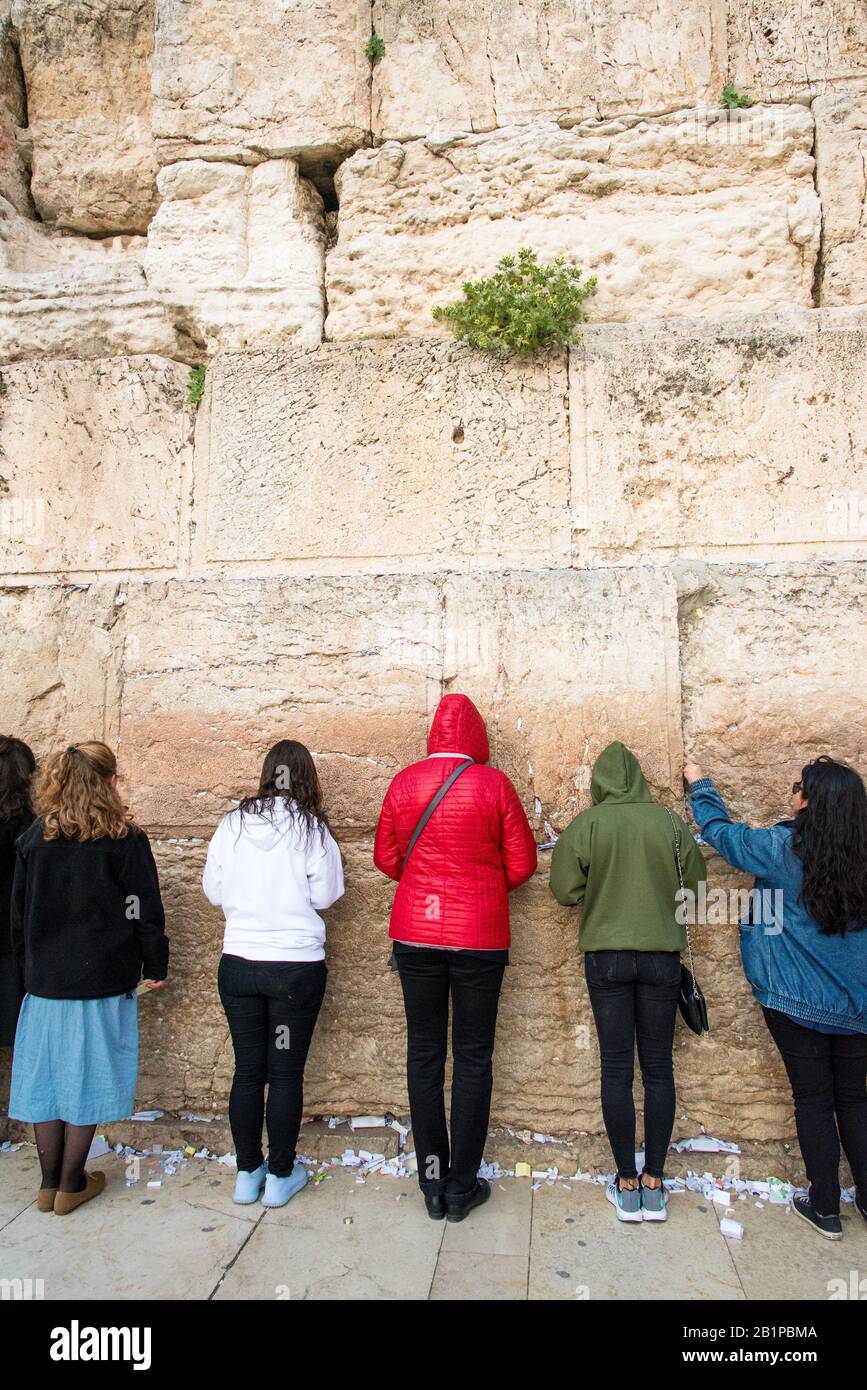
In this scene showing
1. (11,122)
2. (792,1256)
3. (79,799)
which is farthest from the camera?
(11,122)

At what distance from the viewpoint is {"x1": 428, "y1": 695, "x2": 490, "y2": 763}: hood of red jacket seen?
3287 millimetres

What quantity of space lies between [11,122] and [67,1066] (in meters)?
4.88

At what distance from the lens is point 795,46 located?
4.03 m

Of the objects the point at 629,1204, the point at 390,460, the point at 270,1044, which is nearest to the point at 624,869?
the point at 629,1204

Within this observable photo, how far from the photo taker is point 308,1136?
3.52 meters

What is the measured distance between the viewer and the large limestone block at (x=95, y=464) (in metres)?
4.15

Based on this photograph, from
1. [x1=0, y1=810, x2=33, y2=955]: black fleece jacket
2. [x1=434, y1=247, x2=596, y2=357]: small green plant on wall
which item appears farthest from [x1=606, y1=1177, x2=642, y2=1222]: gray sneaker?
[x1=434, y1=247, x2=596, y2=357]: small green plant on wall

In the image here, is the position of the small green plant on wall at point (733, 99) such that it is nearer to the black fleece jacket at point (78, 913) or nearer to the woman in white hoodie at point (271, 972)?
the woman in white hoodie at point (271, 972)

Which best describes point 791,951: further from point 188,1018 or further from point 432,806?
point 188,1018

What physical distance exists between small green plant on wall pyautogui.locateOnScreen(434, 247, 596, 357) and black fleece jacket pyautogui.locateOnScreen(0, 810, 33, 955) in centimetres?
298

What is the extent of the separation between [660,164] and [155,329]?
2.62 meters

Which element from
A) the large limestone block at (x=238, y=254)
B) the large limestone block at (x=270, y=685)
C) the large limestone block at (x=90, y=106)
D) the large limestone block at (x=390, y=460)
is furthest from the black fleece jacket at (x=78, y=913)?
the large limestone block at (x=90, y=106)

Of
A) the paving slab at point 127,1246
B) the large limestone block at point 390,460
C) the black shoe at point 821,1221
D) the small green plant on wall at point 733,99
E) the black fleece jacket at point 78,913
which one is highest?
the small green plant on wall at point 733,99

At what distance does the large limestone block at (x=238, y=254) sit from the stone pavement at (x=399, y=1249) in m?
3.87
